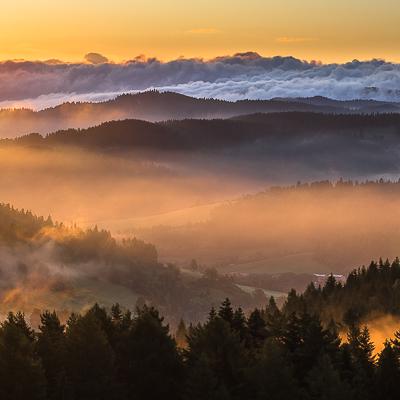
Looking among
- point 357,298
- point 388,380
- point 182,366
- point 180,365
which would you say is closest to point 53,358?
point 180,365

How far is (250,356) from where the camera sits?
8469 centimetres

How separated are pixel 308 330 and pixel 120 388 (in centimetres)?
1933

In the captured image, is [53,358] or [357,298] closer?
[53,358]

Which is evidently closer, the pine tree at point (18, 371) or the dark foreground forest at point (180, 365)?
the pine tree at point (18, 371)

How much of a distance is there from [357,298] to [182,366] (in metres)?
89.9

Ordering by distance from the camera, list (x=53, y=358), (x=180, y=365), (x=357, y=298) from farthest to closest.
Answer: (x=357, y=298), (x=53, y=358), (x=180, y=365)

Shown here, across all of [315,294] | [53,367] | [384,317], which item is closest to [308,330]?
[53,367]

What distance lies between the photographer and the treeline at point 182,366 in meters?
69.9

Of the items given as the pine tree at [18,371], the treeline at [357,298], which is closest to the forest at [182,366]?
the pine tree at [18,371]

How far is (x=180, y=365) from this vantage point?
77.8 metres

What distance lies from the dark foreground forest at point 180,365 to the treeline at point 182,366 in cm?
8

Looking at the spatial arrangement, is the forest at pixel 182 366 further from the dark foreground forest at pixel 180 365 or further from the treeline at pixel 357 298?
the treeline at pixel 357 298

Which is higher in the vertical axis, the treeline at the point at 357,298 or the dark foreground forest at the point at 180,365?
the dark foreground forest at the point at 180,365

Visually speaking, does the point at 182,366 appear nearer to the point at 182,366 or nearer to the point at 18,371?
the point at 182,366
